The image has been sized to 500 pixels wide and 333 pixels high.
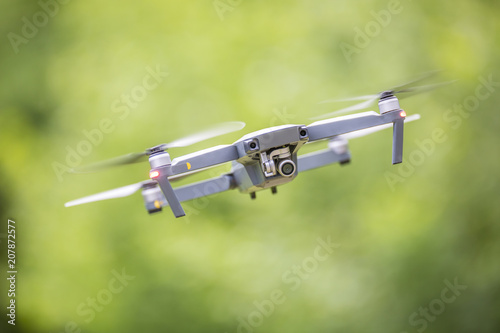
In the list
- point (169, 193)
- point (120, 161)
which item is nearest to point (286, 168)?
point (169, 193)

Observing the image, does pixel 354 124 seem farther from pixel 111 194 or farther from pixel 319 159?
pixel 111 194

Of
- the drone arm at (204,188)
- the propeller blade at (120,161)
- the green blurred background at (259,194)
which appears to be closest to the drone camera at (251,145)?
the propeller blade at (120,161)

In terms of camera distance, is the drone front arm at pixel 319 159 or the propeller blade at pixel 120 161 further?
the drone front arm at pixel 319 159

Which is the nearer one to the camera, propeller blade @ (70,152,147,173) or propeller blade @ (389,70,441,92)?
propeller blade @ (70,152,147,173)

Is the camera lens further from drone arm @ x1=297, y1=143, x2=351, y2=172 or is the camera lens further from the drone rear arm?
drone arm @ x1=297, y1=143, x2=351, y2=172

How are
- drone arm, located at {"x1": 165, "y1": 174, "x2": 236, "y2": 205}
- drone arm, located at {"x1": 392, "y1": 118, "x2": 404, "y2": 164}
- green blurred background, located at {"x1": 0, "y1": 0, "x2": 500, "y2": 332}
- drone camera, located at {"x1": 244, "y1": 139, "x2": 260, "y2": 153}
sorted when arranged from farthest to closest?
green blurred background, located at {"x1": 0, "y1": 0, "x2": 500, "y2": 332} < drone arm, located at {"x1": 165, "y1": 174, "x2": 236, "y2": 205} < drone arm, located at {"x1": 392, "y1": 118, "x2": 404, "y2": 164} < drone camera, located at {"x1": 244, "y1": 139, "x2": 260, "y2": 153}

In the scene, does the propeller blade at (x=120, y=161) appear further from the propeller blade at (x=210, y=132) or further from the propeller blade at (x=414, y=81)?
the propeller blade at (x=414, y=81)

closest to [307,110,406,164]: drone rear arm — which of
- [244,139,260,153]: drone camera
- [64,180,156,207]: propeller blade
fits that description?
[244,139,260,153]: drone camera

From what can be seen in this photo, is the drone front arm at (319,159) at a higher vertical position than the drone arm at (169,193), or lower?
lower
